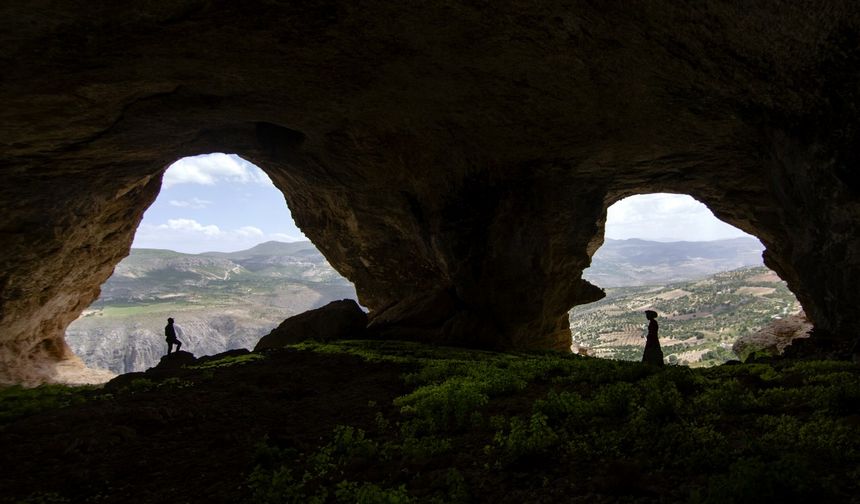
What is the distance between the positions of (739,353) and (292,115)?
42538mm

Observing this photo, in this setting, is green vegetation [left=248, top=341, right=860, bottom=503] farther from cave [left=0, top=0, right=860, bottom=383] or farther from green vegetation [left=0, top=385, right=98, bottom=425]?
green vegetation [left=0, top=385, right=98, bottom=425]

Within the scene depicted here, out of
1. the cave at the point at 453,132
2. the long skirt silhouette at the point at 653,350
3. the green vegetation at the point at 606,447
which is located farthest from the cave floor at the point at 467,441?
the cave at the point at 453,132

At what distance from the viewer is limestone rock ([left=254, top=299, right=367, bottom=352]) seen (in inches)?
962

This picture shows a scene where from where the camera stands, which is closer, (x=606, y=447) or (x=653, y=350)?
(x=606, y=447)

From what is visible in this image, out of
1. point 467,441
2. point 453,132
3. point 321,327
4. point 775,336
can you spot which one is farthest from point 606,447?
point 775,336

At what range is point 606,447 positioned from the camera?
6355mm

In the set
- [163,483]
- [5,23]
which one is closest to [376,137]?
[5,23]

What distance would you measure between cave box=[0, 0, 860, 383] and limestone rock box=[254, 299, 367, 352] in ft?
6.83

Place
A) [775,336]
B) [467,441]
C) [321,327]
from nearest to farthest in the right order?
[467,441] → [321,327] → [775,336]

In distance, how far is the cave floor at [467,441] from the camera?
541 centimetres

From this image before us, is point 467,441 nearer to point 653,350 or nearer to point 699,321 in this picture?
point 653,350

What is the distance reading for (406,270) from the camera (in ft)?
101

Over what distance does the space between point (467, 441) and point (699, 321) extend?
143862 millimetres

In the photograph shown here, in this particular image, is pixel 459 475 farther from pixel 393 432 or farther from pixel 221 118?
pixel 221 118
